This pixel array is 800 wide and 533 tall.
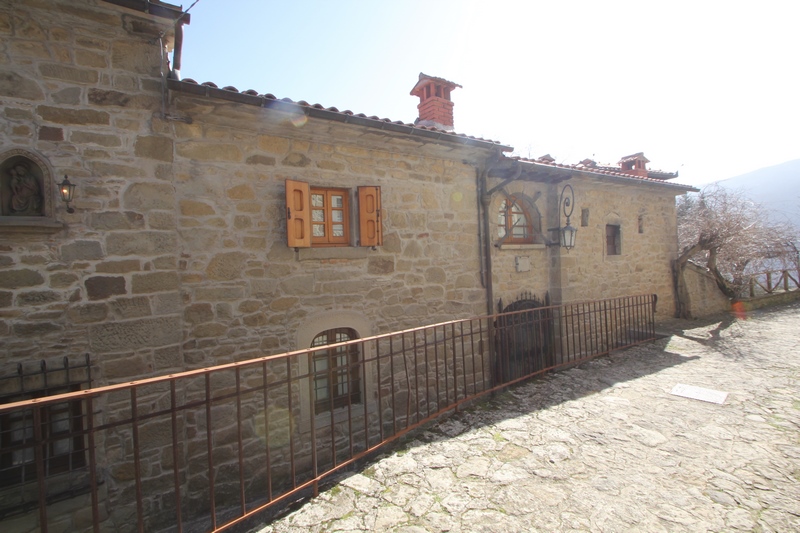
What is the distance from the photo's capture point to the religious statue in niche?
349cm

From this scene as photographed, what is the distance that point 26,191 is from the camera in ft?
11.7

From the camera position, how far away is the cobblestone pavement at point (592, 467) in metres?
2.71

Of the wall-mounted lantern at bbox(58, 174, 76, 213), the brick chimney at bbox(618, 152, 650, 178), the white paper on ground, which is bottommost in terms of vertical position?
the white paper on ground

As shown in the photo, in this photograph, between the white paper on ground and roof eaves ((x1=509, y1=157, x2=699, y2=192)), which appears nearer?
the white paper on ground

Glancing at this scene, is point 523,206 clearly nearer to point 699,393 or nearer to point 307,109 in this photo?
point 699,393

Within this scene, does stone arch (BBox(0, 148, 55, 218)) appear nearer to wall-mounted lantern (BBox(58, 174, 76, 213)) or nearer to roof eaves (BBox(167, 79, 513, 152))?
wall-mounted lantern (BBox(58, 174, 76, 213))

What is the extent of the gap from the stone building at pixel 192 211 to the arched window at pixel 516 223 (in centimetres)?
59

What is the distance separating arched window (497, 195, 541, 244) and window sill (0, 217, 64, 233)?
640 centimetres

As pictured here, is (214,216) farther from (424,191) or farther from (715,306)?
(715,306)

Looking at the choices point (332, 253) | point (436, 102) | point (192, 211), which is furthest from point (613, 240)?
point (192, 211)

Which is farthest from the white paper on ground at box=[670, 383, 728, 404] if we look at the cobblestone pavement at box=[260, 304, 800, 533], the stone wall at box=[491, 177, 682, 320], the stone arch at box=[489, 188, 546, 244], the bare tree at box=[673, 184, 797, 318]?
the bare tree at box=[673, 184, 797, 318]

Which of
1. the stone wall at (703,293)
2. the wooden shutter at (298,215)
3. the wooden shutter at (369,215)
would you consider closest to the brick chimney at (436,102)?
the wooden shutter at (369,215)

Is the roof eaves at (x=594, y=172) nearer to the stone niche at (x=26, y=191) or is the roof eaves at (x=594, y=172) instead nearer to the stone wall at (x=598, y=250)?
the stone wall at (x=598, y=250)

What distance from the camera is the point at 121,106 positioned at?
3.88 m
